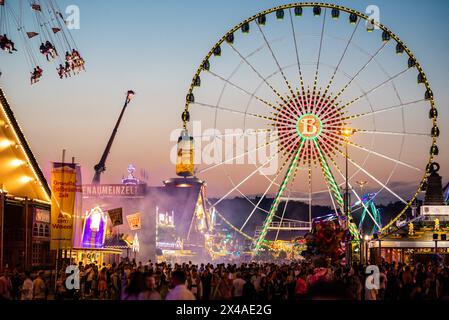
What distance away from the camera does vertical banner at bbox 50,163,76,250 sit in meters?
26.9

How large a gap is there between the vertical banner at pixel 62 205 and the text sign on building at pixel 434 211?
32.0m

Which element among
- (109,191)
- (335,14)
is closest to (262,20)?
(335,14)

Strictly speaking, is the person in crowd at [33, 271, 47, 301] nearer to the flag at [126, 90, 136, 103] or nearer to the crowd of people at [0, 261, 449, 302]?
the crowd of people at [0, 261, 449, 302]

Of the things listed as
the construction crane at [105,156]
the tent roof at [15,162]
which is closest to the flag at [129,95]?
the construction crane at [105,156]

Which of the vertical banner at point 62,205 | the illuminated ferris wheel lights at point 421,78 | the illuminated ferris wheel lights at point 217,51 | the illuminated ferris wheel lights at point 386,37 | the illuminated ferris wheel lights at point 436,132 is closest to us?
the vertical banner at point 62,205

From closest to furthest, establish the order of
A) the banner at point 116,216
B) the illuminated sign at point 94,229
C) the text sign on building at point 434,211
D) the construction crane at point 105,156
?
the banner at point 116,216, the illuminated sign at point 94,229, the text sign on building at point 434,211, the construction crane at point 105,156

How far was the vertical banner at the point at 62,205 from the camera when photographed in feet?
88.2

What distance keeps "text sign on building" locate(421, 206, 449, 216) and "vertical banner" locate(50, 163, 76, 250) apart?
105 feet

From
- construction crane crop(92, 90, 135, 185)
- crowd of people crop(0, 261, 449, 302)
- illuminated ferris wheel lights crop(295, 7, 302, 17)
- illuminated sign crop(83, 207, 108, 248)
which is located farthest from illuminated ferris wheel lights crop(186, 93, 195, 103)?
construction crane crop(92, 90, 135, 185)

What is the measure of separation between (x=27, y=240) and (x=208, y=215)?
10339 centimetres

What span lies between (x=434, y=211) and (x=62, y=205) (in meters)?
33.4

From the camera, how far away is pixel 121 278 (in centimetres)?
2723

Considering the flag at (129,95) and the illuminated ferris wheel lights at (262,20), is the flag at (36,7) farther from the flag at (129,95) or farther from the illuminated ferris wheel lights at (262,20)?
the flag at (129,95)
